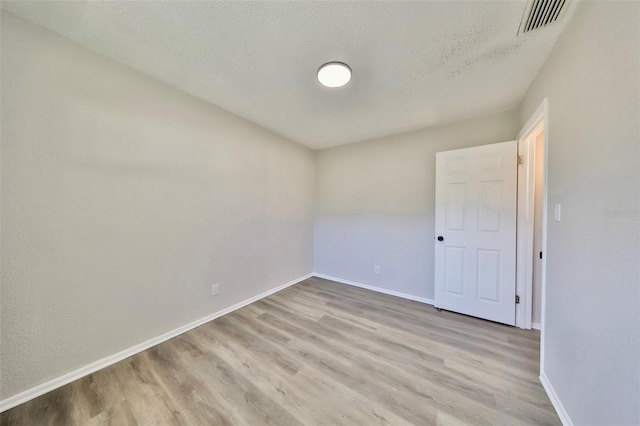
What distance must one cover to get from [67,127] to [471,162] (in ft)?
12.4

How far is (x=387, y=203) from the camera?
320cm

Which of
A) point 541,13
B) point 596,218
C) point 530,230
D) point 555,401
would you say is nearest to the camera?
point 596,218

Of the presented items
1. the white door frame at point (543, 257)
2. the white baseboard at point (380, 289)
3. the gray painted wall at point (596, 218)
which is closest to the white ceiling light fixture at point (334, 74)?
the gray painted wall at point (596, 218)

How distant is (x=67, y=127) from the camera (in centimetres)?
Result: 151

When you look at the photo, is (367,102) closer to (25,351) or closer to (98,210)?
(98,210)

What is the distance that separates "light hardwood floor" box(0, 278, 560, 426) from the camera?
1.30m

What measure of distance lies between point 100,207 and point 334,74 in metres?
2.18

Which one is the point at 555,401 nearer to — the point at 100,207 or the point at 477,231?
the point at 477,231

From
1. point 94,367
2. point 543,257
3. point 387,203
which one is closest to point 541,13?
point 543,257

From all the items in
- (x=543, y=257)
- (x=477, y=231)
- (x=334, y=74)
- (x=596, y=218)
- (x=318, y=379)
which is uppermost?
(x=334, y=74)

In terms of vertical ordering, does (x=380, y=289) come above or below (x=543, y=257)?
below

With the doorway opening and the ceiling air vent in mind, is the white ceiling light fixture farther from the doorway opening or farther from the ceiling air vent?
the doorway opening

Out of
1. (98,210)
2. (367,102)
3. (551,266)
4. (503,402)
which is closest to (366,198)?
(367,102)

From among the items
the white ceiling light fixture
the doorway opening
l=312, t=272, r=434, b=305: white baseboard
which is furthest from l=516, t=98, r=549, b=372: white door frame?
the white ceiling light fixture
